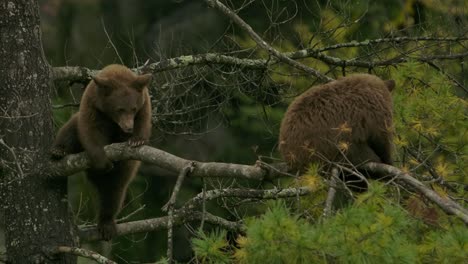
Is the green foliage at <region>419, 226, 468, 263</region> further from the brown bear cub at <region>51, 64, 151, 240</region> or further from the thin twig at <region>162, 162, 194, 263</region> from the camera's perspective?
the brown bear cub at <region>51, 64, 151, 240</region>

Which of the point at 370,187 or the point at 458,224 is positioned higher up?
the point at 370,187

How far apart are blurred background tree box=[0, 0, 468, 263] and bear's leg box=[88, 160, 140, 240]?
323 millimetres

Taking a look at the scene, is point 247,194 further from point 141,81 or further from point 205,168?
point 141,81

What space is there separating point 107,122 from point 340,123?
199 centimetres

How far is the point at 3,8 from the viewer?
7078 millimetres

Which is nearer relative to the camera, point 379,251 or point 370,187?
point 379,251

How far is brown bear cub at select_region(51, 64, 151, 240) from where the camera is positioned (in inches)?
280

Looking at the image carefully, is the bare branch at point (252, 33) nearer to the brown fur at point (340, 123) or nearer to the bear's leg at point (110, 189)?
the brown fur at point (340, 123)

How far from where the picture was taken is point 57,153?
282 inches

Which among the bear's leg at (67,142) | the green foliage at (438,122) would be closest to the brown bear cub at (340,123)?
the green foliage at (438,122)

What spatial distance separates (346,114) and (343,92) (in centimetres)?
20

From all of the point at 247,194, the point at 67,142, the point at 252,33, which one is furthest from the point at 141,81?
the point at 247,194

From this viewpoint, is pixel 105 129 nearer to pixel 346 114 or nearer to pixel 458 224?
pixel 346 114

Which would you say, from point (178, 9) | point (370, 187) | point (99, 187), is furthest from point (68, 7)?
point (370, 187)
